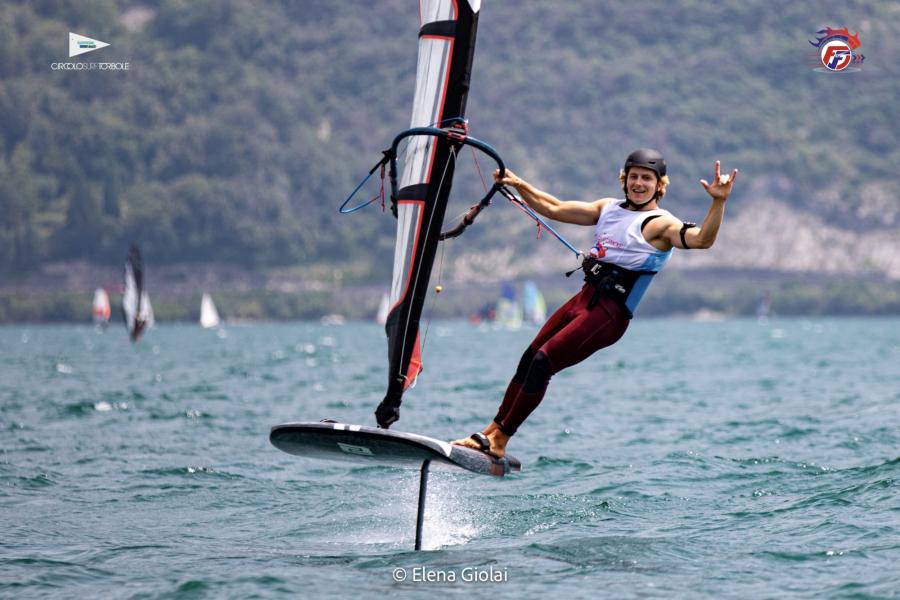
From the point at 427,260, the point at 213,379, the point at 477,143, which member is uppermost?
the point at 477,143

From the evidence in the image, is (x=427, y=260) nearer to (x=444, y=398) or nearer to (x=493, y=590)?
(x=493, y=590)

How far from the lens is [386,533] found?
12508mm

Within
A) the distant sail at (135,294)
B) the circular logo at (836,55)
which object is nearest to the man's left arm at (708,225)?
the circular logo at (836,55)

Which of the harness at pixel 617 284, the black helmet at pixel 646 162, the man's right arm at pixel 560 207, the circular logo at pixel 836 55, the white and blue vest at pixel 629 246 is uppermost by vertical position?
the circular logo at pixel 836 55

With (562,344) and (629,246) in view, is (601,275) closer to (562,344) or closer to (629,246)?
(629,246)

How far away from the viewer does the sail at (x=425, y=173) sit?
10.7 m

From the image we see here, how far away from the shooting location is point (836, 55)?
26672 mm

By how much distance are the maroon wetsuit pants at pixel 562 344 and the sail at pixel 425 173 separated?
84 centimetres

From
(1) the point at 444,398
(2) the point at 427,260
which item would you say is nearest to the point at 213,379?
(1) the point at 444,398

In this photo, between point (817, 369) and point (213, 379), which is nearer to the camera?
point (213, 379)

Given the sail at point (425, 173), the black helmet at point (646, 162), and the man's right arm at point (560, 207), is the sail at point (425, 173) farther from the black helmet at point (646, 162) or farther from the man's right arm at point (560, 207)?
the black helmet at point (646, 162)

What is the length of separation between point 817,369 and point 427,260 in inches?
1311

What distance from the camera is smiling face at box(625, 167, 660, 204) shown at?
35.8ft

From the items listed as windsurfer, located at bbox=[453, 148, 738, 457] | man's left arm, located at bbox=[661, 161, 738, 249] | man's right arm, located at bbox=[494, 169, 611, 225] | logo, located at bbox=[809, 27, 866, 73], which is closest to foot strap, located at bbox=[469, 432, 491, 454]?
windsurfer, located at bbox=[453, 148, 738, 457]
